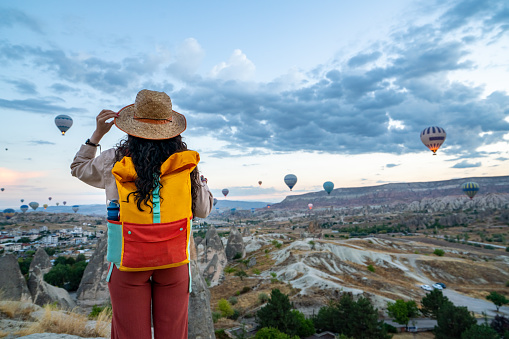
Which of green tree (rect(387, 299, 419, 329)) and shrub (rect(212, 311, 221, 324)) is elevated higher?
shrub (rect(212, 311, 221, 324))

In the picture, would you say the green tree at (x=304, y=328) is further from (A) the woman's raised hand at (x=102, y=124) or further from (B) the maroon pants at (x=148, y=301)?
(A) the woman's raised hand at (x=102, y=124)

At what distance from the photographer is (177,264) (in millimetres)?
1761

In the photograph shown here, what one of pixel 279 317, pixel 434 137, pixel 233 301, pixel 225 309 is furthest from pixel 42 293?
pixel 434 137

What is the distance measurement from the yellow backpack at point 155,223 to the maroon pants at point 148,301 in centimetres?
12

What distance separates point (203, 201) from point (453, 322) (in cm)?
1781

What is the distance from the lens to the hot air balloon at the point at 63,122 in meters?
32.0

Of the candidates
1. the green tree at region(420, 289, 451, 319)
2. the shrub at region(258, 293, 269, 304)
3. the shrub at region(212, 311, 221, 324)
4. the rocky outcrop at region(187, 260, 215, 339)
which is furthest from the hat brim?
the green tree at region(420, 289, 451, 319)

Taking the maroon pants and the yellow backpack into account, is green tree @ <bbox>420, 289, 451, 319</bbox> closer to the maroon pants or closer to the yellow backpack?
the maroon pants

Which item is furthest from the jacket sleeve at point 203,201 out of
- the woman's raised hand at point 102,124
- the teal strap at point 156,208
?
the woman's raised hand at point 102,124

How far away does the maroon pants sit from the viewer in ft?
5.83

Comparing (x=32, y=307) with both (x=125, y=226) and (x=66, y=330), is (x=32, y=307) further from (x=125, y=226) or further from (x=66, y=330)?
(x=125, y=226)

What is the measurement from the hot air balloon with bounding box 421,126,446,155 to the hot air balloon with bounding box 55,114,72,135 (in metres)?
40.0

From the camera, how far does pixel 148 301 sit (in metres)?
1.84

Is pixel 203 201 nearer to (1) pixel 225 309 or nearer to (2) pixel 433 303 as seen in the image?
(1) pixel 225 309
